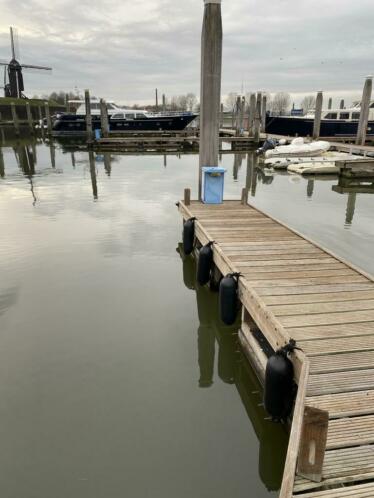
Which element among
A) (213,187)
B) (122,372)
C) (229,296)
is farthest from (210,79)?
(122,372)

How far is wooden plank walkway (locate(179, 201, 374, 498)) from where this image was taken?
2324mm

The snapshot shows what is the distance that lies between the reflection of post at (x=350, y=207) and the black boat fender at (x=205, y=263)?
5.67 m

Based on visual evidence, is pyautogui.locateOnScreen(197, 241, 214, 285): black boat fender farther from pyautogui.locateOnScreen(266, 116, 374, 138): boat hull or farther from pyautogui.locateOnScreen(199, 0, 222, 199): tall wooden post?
pyautogui.locateOnScreen(266, 116, 374, 138): boat hull

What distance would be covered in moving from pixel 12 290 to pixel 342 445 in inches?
205

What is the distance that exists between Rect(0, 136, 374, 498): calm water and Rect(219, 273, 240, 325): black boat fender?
547 mm

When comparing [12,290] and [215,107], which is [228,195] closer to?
[215,107]

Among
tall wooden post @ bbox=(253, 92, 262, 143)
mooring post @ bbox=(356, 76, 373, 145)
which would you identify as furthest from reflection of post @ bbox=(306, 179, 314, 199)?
tall wooden post @ bbox=(253, 92, 262, 143)

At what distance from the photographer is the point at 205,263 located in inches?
231

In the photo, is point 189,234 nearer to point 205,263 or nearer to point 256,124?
point 205,263

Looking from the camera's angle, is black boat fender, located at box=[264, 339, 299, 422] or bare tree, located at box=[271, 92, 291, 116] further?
bare tree, located at box=[271, 92, 291, 116]

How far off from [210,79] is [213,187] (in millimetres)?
2201

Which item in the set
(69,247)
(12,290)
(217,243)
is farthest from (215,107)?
(12,290)

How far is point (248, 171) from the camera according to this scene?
19.0m

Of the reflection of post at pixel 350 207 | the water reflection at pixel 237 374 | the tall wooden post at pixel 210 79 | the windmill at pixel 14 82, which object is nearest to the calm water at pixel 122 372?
the water reflection at pixel 237 374
